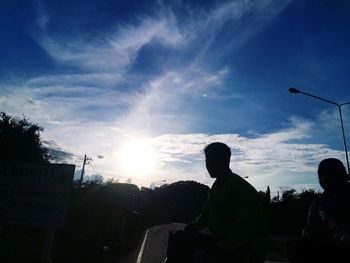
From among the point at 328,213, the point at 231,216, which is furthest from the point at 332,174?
the point at 231,216

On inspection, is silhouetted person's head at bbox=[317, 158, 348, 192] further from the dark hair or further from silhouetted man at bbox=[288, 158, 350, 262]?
the dark hair

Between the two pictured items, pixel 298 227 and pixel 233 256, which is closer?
pixel 233 256

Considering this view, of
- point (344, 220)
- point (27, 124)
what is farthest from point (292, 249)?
point (27, 124)

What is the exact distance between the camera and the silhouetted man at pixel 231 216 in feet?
6.75

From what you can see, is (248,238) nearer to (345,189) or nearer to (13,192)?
(345,189)

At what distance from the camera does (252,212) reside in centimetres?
211

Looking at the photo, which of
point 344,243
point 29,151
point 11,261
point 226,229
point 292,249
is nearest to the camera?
A: point 344,243

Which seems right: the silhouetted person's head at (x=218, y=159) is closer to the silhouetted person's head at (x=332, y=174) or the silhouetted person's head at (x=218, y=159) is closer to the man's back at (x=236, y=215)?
the man's back at (x=236, y=215)

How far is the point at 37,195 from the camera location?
229 inches

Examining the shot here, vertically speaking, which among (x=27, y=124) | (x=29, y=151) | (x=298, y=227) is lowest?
(x=298, y=227)

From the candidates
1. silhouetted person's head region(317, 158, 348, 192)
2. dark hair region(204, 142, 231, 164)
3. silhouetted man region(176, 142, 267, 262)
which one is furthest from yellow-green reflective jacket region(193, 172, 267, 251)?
silhouetted person's head region(317, 158, 348, 192)

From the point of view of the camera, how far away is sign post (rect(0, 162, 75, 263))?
5754 millimetres

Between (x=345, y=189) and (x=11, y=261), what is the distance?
6.89 m

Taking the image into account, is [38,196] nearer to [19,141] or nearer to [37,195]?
[37,195]
